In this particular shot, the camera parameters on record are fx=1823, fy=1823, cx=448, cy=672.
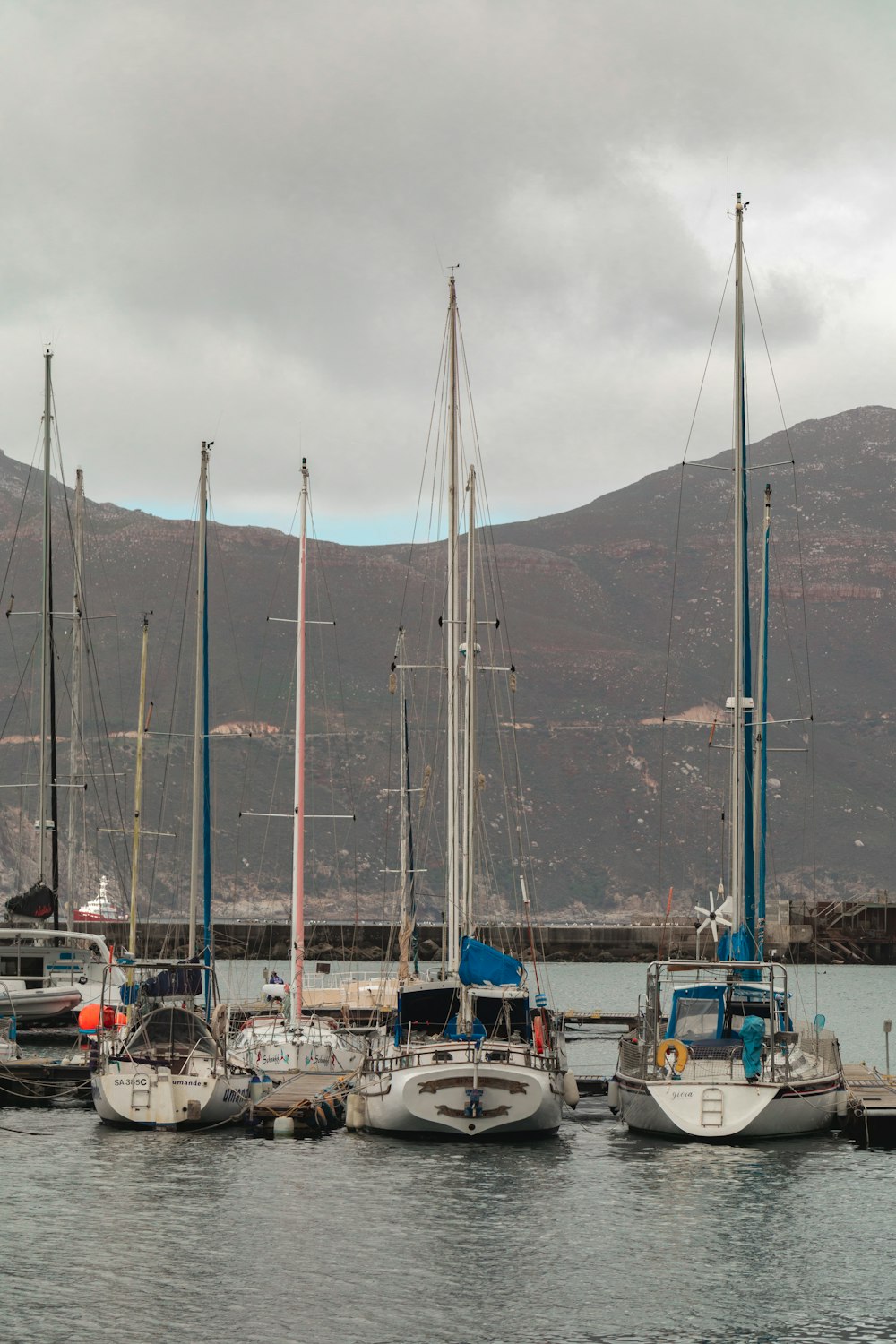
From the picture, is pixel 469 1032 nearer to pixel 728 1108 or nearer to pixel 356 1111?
pixel 356 1111

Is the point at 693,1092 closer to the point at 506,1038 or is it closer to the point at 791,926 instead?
the point at 506,1038

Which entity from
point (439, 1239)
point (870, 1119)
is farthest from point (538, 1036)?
point (439, 1239)

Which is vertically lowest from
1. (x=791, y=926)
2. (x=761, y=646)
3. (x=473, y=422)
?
(x=791, y=926)

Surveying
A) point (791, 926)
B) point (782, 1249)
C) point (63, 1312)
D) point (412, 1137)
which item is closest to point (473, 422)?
point (412, 1137)

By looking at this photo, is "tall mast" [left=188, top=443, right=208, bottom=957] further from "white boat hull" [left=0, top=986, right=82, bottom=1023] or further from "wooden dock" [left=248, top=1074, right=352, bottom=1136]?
"white boat hull" [left=0, top=986, right=82, bottom=1023]

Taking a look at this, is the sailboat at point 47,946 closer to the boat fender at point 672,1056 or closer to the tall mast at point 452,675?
the tall mast at point 452,675

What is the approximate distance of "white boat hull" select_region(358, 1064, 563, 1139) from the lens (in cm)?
3353

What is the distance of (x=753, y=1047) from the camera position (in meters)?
33.6

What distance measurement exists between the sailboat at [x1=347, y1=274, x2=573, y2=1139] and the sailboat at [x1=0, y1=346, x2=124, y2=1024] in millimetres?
22428

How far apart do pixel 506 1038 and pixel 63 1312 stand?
46.4 ft

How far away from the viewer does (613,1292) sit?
24.1m

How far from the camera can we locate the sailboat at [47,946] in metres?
58.5

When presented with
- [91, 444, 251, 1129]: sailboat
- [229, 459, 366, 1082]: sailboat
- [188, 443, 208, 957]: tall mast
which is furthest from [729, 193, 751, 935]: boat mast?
[188, 443, 208, 957]: tall mast

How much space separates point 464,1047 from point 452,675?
10.9 metres
